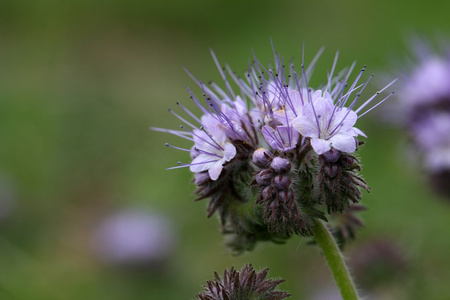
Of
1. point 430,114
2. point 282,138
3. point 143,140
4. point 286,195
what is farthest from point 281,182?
point 143,140

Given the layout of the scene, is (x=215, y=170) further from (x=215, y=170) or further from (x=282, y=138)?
(x=282, y=138)

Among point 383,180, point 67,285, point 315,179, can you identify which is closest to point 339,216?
point 315,179

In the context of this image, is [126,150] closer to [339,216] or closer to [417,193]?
[417,193]

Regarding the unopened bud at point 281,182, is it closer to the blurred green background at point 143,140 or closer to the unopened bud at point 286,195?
the unopened bud at point 286,195

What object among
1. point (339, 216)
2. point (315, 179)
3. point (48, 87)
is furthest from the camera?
point (48, 87)

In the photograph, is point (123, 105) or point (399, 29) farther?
point (399, 29)

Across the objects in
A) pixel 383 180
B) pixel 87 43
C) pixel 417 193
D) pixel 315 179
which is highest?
pixel 87 43

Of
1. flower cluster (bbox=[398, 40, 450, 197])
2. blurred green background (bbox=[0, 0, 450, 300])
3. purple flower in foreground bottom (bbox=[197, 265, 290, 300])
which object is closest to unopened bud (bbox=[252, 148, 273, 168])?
purple flower in foreground bottom (bbox=[197, 265, 290, 300])
